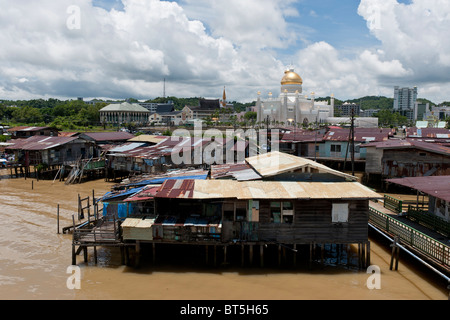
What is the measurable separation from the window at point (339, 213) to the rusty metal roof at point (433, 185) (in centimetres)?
408

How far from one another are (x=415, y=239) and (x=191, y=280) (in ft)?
32.7

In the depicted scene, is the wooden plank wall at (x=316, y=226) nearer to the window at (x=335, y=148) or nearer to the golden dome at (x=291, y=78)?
the window at (x=335, y=148)

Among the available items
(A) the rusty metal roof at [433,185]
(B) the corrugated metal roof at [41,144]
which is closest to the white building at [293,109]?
(B) the corrugated metal roof at [41,144]

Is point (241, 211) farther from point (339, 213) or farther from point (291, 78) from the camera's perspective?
point (291, 78)

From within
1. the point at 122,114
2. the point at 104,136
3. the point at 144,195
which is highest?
the point at 122,114

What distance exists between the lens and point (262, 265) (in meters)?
15.7

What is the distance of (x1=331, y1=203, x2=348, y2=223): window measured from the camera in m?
15.2

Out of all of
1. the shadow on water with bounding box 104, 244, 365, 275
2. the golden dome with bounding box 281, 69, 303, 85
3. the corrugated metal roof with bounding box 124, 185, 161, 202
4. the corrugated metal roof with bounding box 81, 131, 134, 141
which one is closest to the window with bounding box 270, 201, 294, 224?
the shadow on water with bounding box 104, 244, 365, 275

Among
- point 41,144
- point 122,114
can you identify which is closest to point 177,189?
point 41,144

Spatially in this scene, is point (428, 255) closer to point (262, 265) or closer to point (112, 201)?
point (262, 265)

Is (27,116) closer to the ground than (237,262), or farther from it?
farther from it

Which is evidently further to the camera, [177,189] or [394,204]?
[394,204]

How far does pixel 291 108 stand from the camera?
91.7m

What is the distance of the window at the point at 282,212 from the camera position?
1527 centimetres
